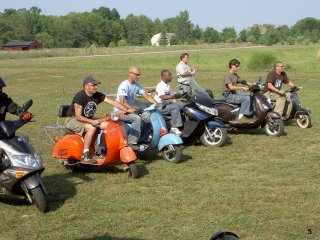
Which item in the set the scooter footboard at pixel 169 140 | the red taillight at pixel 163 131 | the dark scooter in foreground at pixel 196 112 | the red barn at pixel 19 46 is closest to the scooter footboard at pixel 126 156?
the scooter footboard at pixel 169 140

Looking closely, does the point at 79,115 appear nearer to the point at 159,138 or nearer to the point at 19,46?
the point at 159,138

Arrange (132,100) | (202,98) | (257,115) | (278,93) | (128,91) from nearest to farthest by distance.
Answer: (128,91) → (132,100) → (202,98) → (257,115) → (278,93)

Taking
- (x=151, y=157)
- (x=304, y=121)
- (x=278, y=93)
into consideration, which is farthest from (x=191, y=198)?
(x=304, y=121)

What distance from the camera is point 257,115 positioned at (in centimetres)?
1068

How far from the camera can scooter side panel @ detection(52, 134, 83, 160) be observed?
779 centimetres

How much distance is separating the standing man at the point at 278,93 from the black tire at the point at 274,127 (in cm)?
93

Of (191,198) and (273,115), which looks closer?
(191,198)

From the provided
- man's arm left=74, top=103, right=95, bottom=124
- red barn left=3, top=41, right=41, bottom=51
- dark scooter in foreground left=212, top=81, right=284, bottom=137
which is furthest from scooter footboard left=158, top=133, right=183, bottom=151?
red barn left=3, top=41, right=41, bottom=51

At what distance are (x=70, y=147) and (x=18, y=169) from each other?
6.07 feet

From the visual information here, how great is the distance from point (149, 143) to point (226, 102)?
115 inches

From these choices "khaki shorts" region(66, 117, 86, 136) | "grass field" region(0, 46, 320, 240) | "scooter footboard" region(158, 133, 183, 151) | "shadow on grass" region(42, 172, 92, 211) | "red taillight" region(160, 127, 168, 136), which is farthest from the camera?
"red taillight" region(160, 127, 168, 136)

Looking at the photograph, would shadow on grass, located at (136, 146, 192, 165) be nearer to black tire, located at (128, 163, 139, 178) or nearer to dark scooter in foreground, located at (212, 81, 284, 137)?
black tire, located at (128, 163, 139, 178)

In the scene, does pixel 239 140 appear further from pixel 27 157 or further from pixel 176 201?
pixel 27 157

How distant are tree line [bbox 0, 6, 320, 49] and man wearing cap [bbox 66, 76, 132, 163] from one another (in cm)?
9543
